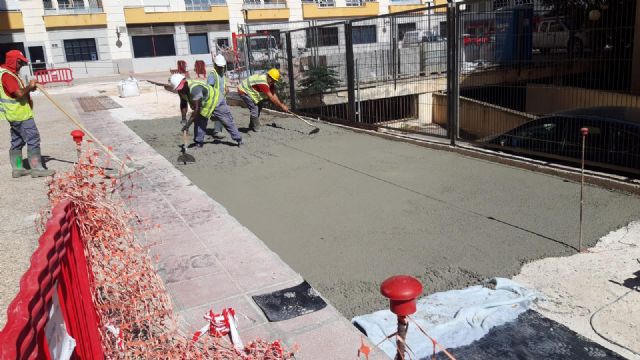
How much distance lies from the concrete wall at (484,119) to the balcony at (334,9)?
37.8 meters

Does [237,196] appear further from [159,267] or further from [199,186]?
[159,267]

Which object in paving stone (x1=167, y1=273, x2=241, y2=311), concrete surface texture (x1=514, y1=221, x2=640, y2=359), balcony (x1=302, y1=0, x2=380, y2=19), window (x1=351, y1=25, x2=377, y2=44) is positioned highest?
balcony (x1=302, y1=0, x2=380, y2=19)

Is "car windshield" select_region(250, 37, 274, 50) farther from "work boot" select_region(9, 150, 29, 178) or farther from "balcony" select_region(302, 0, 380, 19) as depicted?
"balcony" select_region(302, 0, 380, 19)

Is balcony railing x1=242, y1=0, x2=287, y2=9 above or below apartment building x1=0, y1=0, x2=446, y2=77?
above

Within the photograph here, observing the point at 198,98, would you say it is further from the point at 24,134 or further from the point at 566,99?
the point at 566,99

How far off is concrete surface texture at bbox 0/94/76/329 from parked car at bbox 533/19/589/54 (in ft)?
22.2

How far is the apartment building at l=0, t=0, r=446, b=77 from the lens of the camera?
1437 inches

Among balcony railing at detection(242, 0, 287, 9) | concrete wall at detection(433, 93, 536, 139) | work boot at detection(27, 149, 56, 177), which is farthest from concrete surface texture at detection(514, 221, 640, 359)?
balcony railing at detection(242, 0, 287, 9)

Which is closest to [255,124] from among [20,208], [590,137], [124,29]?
[20,208]

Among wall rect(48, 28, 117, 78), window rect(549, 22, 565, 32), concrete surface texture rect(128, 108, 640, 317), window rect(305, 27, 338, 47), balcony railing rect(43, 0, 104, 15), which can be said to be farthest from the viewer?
wall rect(48, 28, 117, 78)

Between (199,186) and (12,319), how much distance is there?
19.3 ft

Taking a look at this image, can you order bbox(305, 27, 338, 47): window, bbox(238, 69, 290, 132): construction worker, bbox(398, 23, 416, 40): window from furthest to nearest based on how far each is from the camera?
bbox(305, 27, 338, 47): window, bbox(398, 23, 416, 40): window, bbox(238, 69, 290, 132): construction worker

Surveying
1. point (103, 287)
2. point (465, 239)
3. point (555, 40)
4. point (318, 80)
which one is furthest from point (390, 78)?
point (103, 287)

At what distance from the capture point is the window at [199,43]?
41594 mm
